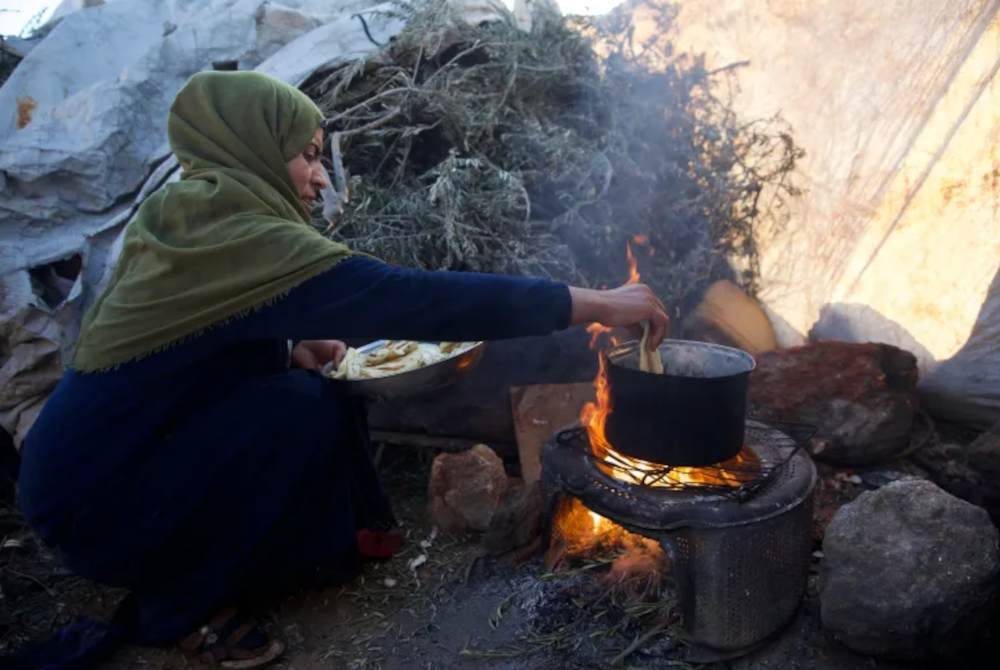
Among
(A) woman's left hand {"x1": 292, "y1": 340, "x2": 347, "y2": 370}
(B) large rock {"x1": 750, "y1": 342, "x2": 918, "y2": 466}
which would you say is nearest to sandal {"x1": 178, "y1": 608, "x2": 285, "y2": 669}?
(A) woman's left hand {"x1": 292, "y1": 340, "x2": 347, "y2": 370}

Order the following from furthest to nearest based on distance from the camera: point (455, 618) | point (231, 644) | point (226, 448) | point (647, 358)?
point (455, 618), point (231, 644), point (226, 448), point (647, 358)

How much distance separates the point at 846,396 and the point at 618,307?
5.41 feet

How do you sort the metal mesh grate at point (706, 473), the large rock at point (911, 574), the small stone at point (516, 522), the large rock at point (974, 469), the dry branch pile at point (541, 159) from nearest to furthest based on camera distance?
the large rock at point (911, 574) → the metal mesh grate at point (706, 473) → the large rock at point (974, 469) → the small stone at point (516, 522) → the dry branch pile at point (541, 159)

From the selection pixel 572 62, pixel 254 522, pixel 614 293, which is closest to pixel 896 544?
pixel 614 293

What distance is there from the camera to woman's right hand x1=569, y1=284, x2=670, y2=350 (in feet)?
7.18

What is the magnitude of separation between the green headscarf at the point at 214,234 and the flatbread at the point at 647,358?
3.32ft

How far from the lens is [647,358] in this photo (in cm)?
238

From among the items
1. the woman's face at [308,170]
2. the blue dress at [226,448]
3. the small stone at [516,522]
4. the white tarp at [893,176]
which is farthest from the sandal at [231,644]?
the white tarp at [893,176]

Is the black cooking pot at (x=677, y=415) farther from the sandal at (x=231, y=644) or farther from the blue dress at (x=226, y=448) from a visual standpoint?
the sandal at (x=231, y=644)

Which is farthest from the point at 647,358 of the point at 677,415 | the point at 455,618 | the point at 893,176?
the point at 893,176

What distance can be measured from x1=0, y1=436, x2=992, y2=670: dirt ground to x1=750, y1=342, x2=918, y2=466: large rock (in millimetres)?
137

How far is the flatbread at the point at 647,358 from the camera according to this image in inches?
92.0

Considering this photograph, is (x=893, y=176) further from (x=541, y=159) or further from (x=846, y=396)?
(x=541, y=159)

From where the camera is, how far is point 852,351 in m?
3.33
